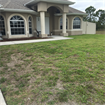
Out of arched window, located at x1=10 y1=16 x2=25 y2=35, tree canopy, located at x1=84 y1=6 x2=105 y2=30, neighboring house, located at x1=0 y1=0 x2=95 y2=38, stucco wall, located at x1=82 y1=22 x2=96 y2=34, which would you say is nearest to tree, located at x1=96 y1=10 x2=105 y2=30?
tree canopy, located at x1=84 y1=6 x2=105 y2=30

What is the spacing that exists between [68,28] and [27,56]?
1325cm

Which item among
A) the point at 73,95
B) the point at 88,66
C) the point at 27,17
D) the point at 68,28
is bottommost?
the point at 73,95

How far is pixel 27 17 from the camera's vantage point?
14.0 meters

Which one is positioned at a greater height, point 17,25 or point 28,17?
point 28,17

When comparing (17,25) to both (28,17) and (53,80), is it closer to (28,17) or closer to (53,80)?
(28,17)

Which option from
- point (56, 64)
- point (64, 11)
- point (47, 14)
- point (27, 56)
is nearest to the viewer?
point (56, 64)

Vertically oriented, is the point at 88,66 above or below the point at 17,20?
below

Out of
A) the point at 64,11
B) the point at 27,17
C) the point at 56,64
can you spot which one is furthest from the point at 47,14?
the point at 56,64

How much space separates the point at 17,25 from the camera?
13.5 m

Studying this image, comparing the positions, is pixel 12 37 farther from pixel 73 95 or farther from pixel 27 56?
pixel 73 95

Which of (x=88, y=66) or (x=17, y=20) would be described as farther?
(x=17, y=20)

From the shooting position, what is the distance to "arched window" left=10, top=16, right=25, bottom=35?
13.2m

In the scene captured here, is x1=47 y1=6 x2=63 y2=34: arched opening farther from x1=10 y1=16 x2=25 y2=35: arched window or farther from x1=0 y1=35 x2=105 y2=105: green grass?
x1=0 y1=35 x2=105 y2=105: green grass

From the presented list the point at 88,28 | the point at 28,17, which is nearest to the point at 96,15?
the point at 88,28
